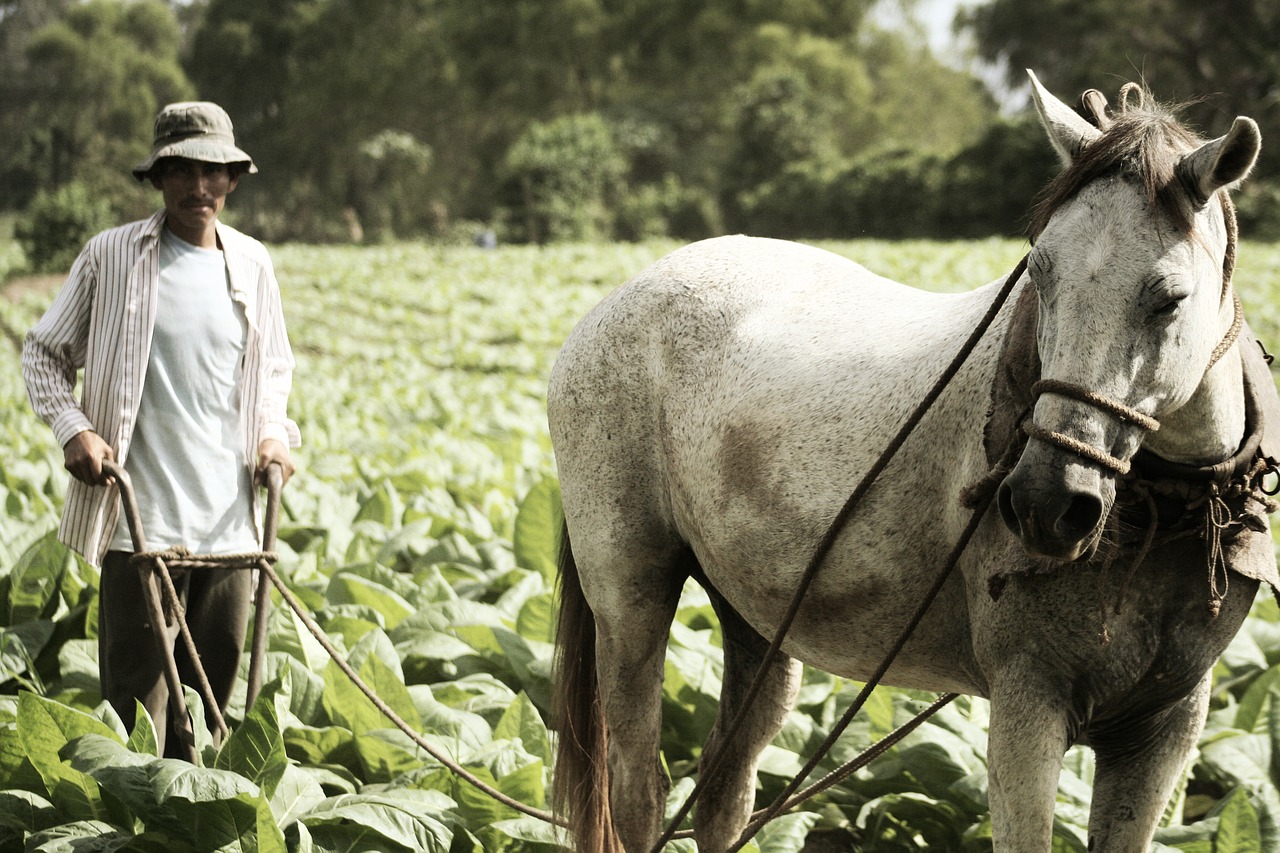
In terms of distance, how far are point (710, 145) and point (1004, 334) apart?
51883 millimetres

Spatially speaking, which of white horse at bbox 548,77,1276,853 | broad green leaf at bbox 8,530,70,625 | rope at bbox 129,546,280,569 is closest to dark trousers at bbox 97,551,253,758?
rope at bbox 129,546,280,569

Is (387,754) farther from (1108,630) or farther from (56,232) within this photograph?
(56,232)

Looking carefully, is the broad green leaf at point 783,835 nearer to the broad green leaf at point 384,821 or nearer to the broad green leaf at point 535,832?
the broad green leaf at point 535,832

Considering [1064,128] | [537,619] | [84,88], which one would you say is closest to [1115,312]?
[1064,128]

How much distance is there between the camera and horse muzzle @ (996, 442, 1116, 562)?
1.73m

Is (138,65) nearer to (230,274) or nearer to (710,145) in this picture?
(710,145)

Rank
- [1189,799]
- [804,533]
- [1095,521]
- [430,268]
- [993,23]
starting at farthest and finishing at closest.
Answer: [993,23]
[430,268]
[1189,799]
[804,533]
[1095,521]

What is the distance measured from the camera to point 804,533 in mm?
2422

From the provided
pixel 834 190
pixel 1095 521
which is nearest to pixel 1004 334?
pixel 1095 521

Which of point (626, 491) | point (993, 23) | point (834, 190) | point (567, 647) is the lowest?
point (567, 647)

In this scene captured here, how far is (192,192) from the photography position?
131 inches

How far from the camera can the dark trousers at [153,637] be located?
11.1ft

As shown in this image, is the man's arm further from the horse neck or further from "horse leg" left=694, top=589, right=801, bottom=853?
the horse neck

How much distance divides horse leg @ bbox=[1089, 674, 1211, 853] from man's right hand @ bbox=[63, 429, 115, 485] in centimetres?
240
